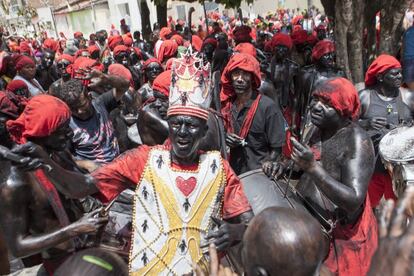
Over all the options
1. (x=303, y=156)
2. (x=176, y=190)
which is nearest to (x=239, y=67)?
(x=303, y=156)

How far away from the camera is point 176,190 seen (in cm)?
257

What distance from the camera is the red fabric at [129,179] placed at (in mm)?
2625

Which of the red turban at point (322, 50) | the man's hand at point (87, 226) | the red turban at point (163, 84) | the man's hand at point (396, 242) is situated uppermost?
the man's hand at point (396, 242)

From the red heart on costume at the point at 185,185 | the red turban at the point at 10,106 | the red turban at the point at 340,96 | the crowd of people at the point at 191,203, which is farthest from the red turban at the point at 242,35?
the red heart on costume at the point at 185,185

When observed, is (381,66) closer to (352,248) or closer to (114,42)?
(352,248)

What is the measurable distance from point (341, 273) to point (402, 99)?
95.7 inches

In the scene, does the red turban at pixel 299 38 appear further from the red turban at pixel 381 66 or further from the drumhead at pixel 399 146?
the drumhead at pixel 399 146

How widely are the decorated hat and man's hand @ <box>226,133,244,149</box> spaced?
144 cm

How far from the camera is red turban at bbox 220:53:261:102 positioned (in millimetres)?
4375

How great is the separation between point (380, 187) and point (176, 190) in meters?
2.63

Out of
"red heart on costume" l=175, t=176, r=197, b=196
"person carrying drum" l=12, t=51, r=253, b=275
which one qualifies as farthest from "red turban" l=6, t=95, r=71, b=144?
"red heart on costume" l=175, t=176, r=197, b=196

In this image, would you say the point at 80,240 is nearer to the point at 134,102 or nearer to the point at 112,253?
the point at 112,253

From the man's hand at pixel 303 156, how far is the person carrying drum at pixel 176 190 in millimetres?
466

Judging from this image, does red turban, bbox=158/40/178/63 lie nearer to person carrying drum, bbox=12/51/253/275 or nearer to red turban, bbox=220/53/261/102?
red turban, bbox=220/53/261/102
